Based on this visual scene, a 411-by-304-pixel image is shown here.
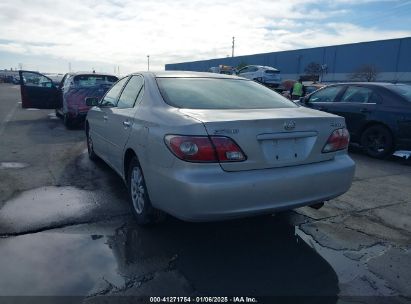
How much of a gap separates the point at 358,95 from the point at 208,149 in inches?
237

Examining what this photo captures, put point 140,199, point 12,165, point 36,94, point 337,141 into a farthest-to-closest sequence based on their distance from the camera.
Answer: point 36,94 → point 12,165 → point 140,199 → point 337,141

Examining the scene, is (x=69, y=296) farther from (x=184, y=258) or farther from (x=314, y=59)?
(x=314, y=59)

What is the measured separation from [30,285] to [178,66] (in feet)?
281

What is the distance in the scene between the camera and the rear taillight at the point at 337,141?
3420 millimetres

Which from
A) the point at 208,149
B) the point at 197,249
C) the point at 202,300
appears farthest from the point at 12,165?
the point at 202,300

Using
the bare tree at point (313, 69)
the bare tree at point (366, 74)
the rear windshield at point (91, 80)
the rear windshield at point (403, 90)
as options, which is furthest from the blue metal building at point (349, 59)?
the rear windshield at point (91, 80)

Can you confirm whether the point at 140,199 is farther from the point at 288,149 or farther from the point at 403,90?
the point at 403,90

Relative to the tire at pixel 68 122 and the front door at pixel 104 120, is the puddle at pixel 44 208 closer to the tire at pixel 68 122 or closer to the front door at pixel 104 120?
the front door at pixel 104 120

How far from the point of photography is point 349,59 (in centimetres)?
4922

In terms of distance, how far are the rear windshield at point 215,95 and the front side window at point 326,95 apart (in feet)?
15.1

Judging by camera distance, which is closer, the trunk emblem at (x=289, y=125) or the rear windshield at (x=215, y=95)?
the trunk emblem at (x=289, y=125)

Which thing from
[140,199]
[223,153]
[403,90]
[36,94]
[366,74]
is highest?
[366,74]

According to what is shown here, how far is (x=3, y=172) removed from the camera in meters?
5.66

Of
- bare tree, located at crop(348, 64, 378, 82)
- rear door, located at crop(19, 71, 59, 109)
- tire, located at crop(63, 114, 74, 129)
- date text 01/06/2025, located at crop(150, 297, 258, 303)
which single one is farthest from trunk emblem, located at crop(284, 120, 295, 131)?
bare tree, located at crop(348, 64, 378, 82)
